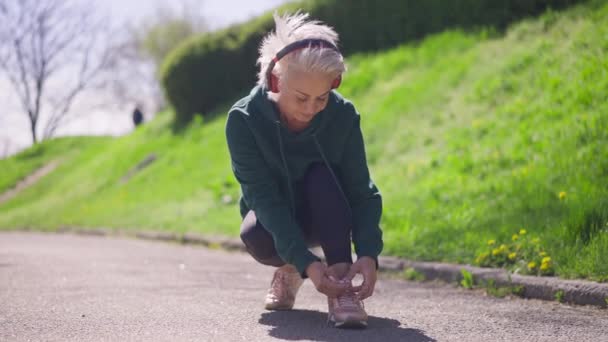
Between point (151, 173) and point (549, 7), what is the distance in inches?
388

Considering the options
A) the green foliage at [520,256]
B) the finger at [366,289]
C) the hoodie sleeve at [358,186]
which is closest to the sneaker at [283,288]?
the hoodie sleeve at [358,186]

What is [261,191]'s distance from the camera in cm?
359

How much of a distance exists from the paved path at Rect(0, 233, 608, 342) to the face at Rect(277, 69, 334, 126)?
1.05 m

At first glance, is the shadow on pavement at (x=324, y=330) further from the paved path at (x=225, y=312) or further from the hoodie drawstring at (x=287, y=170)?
the hoodie drawstring at (x=287, y=170)

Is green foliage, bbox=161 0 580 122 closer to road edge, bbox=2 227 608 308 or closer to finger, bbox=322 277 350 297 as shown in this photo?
road edge, bbox=2 227 608 308

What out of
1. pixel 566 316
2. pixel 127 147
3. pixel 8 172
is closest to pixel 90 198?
pixel 127 147

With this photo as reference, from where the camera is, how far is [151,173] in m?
17.0

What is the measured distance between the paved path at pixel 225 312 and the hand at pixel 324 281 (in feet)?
0.68

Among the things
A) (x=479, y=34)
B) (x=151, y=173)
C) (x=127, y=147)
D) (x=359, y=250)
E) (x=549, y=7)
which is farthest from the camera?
(x=127, y=147)

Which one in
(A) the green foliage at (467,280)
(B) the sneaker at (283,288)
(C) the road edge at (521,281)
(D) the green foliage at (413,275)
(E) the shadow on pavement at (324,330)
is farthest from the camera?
(D) the green foliage at (413,275)

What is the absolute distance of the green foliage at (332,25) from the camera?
12.5 meters

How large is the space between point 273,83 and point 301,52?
12.3 inches

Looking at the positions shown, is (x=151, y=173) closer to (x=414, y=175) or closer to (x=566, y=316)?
(x=414, y=175)

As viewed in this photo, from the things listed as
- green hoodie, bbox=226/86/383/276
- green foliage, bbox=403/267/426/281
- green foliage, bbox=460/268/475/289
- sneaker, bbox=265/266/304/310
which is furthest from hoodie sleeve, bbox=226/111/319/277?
green foliage, bbox=403/267/426/281
